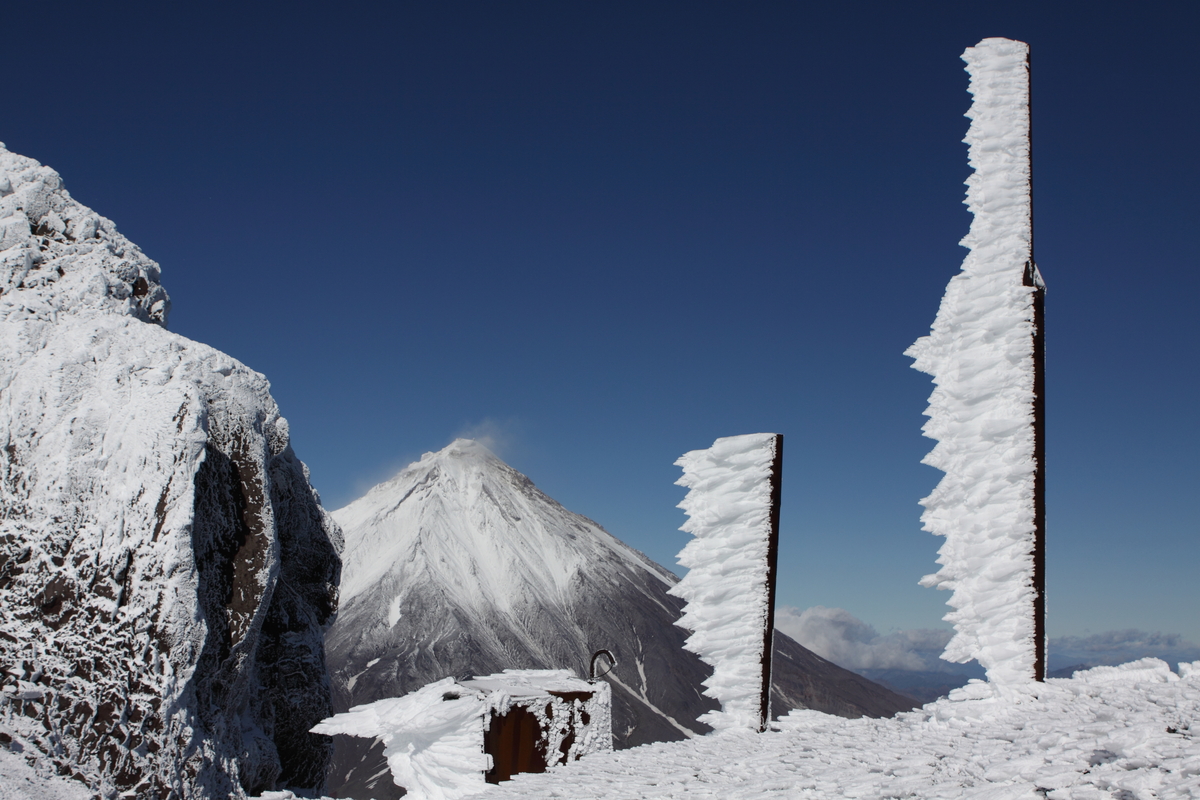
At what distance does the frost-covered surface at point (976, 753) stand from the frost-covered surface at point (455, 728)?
11.2 ft

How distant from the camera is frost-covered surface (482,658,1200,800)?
2.76 m

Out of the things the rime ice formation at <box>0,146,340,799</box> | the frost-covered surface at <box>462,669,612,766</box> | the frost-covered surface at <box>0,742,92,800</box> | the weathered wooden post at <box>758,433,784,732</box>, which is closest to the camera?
the weathered wooden post at <box>758,433,784,732</box>

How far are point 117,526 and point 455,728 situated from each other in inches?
199

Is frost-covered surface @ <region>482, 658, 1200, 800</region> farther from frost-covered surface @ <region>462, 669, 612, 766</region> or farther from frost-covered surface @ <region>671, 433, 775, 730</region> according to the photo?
frost-covered surface @ <region>462, 669, 612, 766</region>

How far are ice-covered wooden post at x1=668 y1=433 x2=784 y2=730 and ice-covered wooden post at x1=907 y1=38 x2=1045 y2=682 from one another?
126cm

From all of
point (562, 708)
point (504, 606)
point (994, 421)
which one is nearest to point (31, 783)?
point (562, 708)

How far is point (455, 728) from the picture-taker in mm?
9078

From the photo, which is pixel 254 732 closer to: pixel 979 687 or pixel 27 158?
pixel 27 158

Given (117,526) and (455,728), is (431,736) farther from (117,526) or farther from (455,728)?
(117,526)

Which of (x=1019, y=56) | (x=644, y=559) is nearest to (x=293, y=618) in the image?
(x=1019, y=56)

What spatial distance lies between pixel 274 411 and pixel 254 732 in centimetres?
549

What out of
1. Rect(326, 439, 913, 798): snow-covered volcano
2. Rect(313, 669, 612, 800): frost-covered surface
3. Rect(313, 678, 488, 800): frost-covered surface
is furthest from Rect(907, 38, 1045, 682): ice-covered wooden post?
Rect(326, 439, 913, 798): snow-covered volcano

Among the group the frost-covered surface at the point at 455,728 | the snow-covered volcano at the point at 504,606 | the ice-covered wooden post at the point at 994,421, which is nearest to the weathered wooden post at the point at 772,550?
the ice-covered wooden post at the point at 994,421

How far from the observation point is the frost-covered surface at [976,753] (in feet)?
9.05
